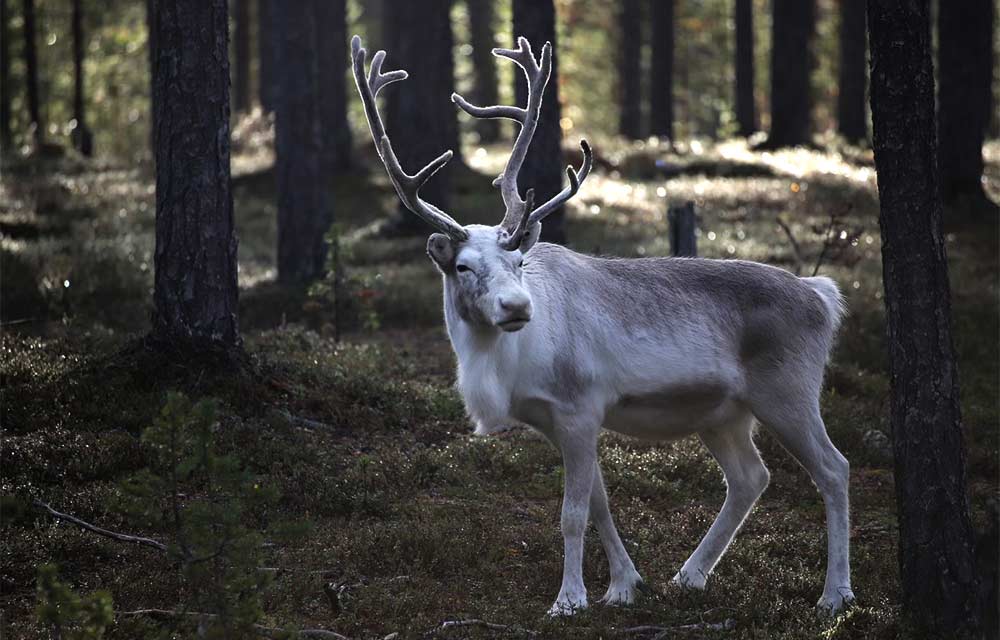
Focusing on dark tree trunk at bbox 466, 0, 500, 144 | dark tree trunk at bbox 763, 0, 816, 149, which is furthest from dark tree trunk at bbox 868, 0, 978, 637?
dark tree trunk at bbox 466, 0, 500, 144

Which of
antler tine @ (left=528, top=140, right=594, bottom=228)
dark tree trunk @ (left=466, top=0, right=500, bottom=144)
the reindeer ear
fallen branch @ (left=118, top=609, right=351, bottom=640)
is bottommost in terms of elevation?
fallen branch @ (left=118, top=609, right=351, bottom=640)

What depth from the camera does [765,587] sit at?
7.12m

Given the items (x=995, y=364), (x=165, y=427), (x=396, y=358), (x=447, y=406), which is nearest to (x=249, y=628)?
(x=165, y=427)

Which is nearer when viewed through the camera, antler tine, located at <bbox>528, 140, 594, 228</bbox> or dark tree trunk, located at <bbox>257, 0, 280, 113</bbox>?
antler tine, located at <bbox>528, 140, 594, 228</bbox>

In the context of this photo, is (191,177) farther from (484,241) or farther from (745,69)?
(745,69)

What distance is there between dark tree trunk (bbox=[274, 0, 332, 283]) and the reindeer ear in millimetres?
8580

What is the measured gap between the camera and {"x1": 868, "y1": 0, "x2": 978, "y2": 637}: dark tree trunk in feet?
19.6

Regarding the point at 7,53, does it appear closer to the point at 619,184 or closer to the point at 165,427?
the point at 619,184

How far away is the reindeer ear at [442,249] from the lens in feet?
21.7

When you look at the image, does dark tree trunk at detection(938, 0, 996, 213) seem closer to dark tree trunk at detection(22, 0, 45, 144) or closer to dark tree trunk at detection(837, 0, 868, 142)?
dark tree trunk at detection(837, 0, 868, 142)

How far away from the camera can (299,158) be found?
15133 millimetres

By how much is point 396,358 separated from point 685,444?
3196mm

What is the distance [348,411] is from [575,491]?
3.27m

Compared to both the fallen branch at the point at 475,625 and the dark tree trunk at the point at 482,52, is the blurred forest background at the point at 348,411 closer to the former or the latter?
the fallen branch at the point at 475,625
